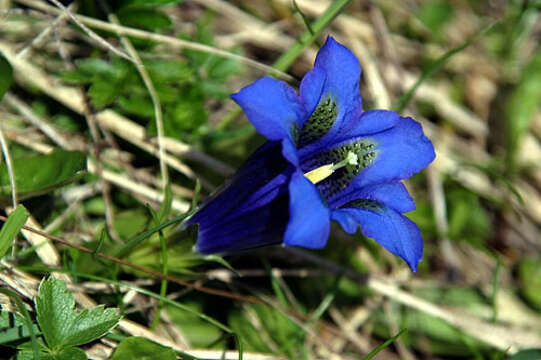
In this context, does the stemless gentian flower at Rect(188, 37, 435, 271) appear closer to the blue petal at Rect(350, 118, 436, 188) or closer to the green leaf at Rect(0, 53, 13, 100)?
the blue petal at Rect(350, 118, 436, 188)

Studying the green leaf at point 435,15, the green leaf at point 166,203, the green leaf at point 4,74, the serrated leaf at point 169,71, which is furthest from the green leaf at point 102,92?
the green leaf at point 435,15

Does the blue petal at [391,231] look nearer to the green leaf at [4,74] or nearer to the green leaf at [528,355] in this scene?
the green leaf at [528,355]

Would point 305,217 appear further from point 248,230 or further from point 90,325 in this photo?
point 90,325

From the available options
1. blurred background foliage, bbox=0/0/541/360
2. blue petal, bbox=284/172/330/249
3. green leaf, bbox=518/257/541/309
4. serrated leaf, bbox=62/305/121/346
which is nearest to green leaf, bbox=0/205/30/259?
blurred background foliage, bbox=0/0/541/360

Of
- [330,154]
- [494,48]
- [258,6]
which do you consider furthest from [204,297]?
[494,48]

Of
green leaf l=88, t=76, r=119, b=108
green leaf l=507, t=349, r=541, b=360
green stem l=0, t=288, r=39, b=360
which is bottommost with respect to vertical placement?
green leaf l=507, t=349, r=541, b=360
